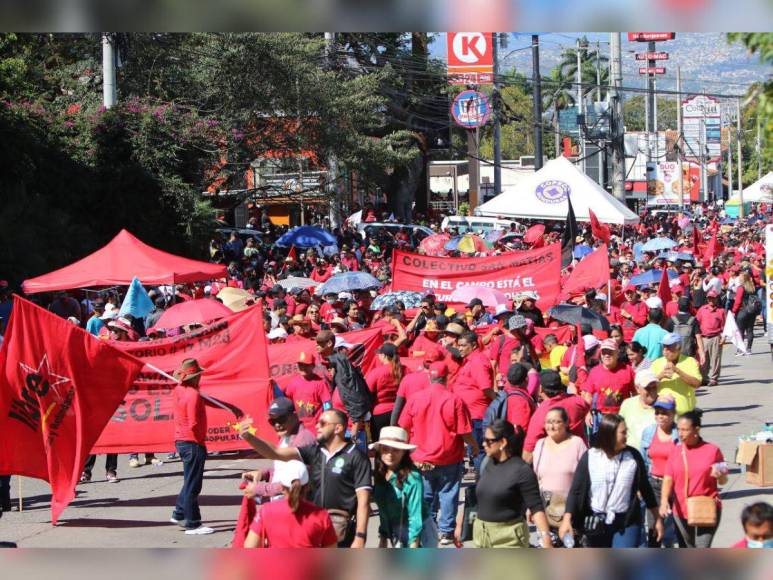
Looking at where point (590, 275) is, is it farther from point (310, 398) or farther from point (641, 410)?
point (641, 410)

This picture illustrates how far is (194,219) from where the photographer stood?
2953cm

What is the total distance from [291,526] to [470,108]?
136 feet

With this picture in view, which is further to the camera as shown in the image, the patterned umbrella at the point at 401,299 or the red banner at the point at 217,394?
the patterned umbrella at the point at 401,299

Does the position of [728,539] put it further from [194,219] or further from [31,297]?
[194,219]

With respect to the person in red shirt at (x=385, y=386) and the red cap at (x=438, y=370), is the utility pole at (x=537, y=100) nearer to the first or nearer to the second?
the person in red shirt at (x=385, y=386)

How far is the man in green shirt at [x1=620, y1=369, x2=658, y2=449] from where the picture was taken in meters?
9.49

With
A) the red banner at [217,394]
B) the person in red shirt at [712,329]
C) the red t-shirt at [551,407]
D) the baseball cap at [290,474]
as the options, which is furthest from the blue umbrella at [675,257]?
the baseball cap at [290,474]

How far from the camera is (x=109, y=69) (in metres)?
28.4

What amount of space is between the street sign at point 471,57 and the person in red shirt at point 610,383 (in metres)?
34.7

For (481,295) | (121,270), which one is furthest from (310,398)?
(121,270)

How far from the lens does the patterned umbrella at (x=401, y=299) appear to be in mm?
18250

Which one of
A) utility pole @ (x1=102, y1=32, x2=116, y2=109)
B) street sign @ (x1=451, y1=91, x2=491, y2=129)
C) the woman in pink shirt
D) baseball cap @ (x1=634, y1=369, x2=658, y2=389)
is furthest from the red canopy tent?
street sign @ (x1=451, y1=91, x2=491, y2=129)

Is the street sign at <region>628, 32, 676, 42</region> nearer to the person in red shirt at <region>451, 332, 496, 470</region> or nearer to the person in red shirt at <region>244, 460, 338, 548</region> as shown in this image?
the person in red shirt at <region>244, 460, 338, 548</region>

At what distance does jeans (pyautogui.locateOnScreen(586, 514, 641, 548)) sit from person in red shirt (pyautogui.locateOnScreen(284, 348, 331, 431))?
3.52 meters
